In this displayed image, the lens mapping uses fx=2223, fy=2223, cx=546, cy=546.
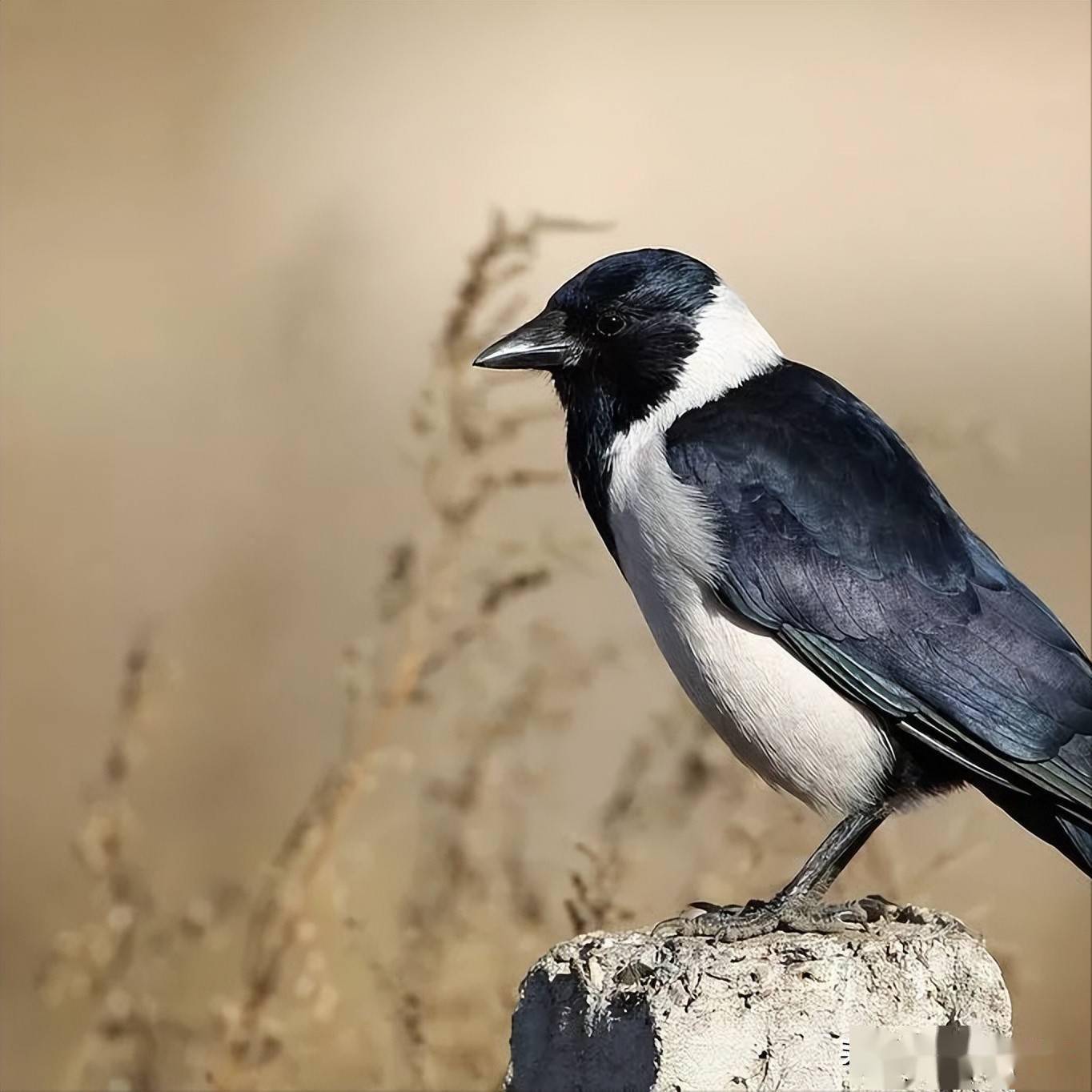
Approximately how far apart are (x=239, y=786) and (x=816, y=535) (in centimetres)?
266

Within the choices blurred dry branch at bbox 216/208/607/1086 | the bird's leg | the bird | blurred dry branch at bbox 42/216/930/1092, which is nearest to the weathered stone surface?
the bird's leg

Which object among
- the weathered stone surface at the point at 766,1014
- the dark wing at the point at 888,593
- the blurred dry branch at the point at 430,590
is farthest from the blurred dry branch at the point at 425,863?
the weathered stone surface at the point at 766,1014

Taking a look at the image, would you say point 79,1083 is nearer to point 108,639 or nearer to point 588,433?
point 588,433

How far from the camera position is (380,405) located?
39.4 feet

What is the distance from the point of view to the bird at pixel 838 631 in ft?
12.2

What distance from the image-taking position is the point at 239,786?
6082 mm

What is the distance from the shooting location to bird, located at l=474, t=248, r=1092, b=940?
3.71 meters

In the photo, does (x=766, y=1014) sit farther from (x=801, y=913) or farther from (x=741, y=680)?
(x=741, y=680)

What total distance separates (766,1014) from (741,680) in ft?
2.57

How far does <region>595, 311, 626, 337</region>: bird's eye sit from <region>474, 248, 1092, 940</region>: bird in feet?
0.82

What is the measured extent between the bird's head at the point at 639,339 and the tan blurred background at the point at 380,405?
57 cm

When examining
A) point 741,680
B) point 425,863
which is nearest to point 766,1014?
point 741,680

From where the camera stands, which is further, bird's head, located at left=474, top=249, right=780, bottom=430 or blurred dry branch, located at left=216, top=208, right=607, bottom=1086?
blurred dry branch, located at left=216, top=208, right=607, bottom=1086

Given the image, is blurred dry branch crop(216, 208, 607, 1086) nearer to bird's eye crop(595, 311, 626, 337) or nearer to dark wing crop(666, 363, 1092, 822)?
bird's eye crop(595, 311, 626, 337)
